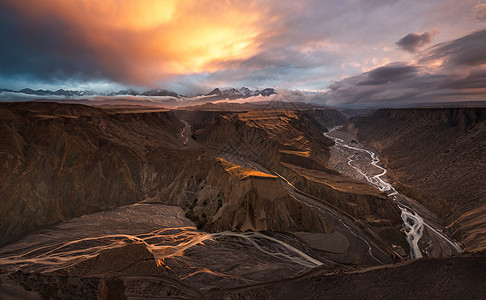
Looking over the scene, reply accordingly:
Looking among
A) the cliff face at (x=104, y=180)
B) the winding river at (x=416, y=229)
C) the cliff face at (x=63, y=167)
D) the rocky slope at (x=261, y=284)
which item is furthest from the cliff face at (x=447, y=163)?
the cliff face at (x=63, y=167)

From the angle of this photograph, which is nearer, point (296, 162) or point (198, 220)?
point (198, 220)

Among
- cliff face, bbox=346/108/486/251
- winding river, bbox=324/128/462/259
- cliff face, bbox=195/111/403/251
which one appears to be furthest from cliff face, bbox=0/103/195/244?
cliff face, bbox=346/108/486/251

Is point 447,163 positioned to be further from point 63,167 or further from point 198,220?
point 63,167

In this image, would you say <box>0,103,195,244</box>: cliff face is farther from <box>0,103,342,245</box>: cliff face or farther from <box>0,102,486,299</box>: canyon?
<box>0,102,486,299</box>: canyon

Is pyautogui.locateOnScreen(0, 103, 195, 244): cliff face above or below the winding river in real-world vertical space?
above

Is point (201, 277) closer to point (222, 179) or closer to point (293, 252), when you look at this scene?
point (293, 252)

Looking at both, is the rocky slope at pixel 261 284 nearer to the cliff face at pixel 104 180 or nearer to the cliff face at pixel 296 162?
the cliff face at pixel 104 180

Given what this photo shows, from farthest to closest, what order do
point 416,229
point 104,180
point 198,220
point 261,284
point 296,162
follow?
point 296,162 < point 104,180 < point 416,229 < point 198,220 < point 261,284

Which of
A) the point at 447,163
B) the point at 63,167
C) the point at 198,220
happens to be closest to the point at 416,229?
the point at 447,163
